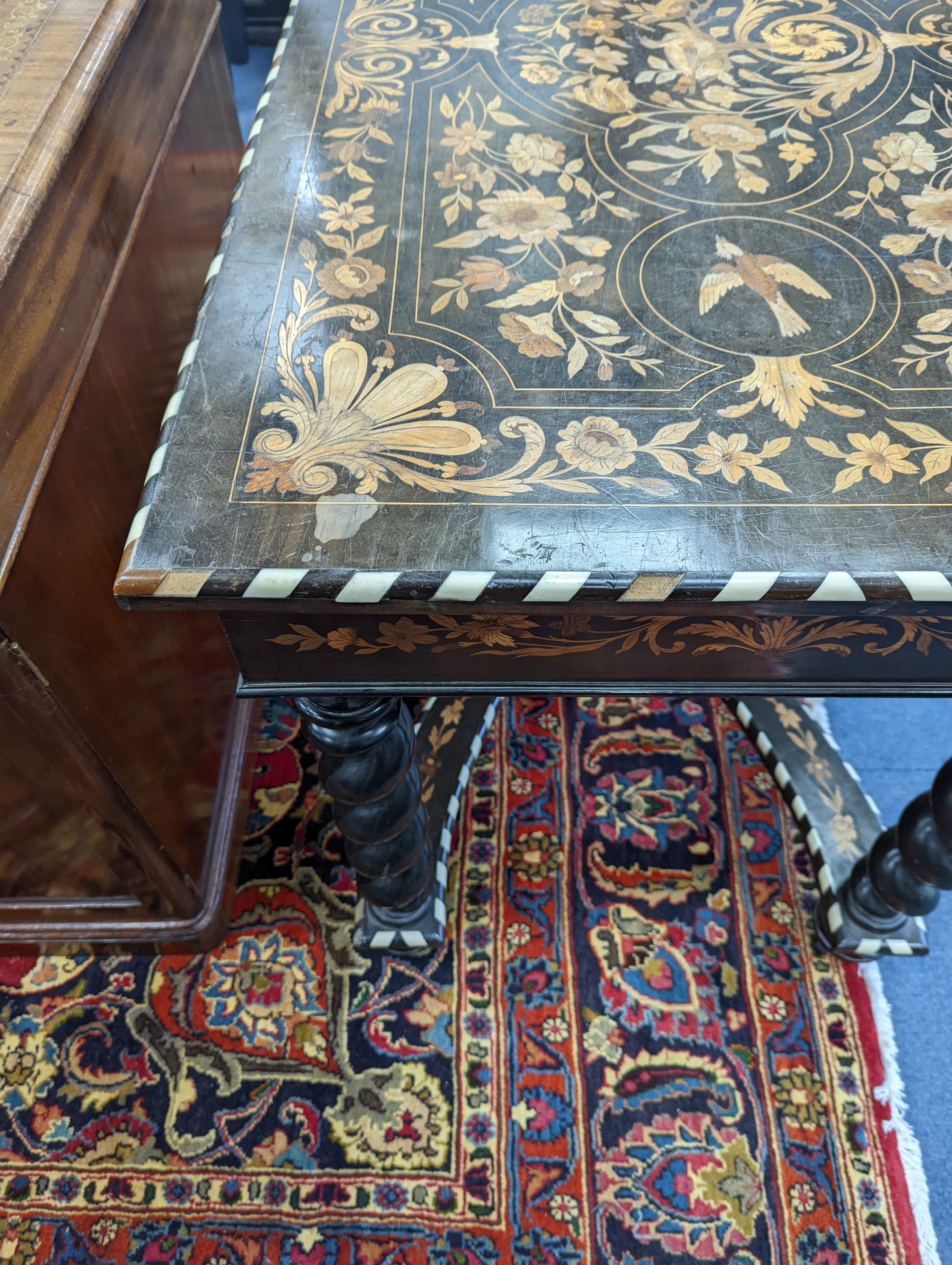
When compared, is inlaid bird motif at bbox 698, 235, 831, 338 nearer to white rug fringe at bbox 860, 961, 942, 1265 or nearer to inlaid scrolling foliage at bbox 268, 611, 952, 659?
inlaid scrolling foliage at bbox 268, 611, 952, 659

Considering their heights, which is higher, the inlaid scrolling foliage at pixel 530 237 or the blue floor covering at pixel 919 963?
the inlaid scrolling foliage at pixel 530 237

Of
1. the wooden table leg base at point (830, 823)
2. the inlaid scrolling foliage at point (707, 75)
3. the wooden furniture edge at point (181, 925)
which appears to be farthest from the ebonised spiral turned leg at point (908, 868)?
the wooden furniture edge at point (181, 925)

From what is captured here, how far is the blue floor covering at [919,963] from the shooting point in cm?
88

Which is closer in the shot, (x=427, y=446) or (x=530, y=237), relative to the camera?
(x=427, y=446)

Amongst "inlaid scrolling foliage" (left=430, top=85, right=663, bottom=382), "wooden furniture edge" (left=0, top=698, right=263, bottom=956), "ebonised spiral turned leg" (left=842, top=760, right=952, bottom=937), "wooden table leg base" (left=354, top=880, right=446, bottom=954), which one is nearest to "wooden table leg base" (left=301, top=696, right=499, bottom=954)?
"wooden table leg base" (left=354, top=880, right=446, bottom=954)

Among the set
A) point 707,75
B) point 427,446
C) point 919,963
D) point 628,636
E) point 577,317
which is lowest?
point 919,963

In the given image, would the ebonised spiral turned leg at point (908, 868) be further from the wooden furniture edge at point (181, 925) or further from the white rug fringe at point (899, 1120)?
the wooden furniture edge at point (181, 925)

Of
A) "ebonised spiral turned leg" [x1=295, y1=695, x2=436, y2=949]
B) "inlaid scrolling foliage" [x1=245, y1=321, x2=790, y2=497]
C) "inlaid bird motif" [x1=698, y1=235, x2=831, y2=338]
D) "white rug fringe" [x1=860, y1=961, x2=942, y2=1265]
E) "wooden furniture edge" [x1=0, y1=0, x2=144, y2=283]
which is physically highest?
"wooden furniture edge" [x1=0, y1=0, x2=144, y2=283]


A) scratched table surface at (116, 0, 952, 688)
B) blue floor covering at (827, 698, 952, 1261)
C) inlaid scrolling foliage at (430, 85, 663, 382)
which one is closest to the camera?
scratched table surface at (116, 0, 952, 688)

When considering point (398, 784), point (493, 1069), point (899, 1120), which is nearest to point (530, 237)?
point (398, 784)

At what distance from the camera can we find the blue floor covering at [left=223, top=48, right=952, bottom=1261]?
2.89ft

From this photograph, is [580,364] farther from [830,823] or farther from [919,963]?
[919,963]

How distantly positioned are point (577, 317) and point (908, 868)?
627mm

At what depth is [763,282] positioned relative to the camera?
26.1 inches
